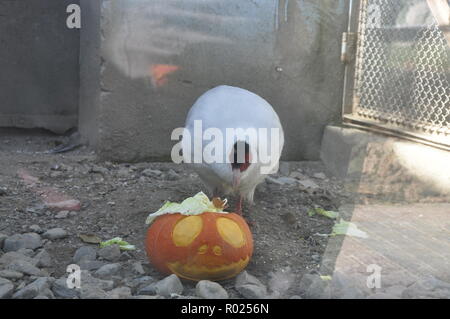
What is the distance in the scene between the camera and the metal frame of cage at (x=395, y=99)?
17.2ft

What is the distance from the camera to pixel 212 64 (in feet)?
18.7

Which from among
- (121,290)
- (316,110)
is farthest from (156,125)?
(121,290)

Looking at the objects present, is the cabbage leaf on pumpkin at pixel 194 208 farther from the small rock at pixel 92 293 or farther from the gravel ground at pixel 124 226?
the small rock at pixel 92 293

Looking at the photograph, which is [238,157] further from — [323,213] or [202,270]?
[323,213]

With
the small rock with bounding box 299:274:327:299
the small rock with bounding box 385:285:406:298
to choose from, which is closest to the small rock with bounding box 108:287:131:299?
the small rock with bounding box 299:274:327:299

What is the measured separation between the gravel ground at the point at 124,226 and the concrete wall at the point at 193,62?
0.35 meters

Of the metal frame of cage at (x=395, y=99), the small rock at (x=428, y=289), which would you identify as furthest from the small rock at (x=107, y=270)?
the metal frame of cage at (x=395, y=99)

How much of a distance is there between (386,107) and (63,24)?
3.50m

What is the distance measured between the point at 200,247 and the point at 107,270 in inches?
21.9

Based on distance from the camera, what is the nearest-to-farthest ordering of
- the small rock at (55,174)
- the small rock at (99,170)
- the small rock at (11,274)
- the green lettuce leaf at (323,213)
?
1. the small rock at (11,274)
2. the green lettuce leaf at (323,213)
3. the small rock at (55,174)
4. the small rock at (99,170)

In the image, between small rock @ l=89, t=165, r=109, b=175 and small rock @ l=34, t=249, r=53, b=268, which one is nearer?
small rock @ l=34, t=249, r=53, b=268

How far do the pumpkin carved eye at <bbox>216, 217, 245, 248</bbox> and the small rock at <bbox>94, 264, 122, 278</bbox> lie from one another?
2.05 ft

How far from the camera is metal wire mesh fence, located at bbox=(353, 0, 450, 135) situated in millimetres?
5262

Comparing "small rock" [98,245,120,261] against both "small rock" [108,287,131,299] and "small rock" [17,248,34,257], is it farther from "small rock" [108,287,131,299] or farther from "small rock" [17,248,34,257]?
"small rock" [108,287,131,299]
